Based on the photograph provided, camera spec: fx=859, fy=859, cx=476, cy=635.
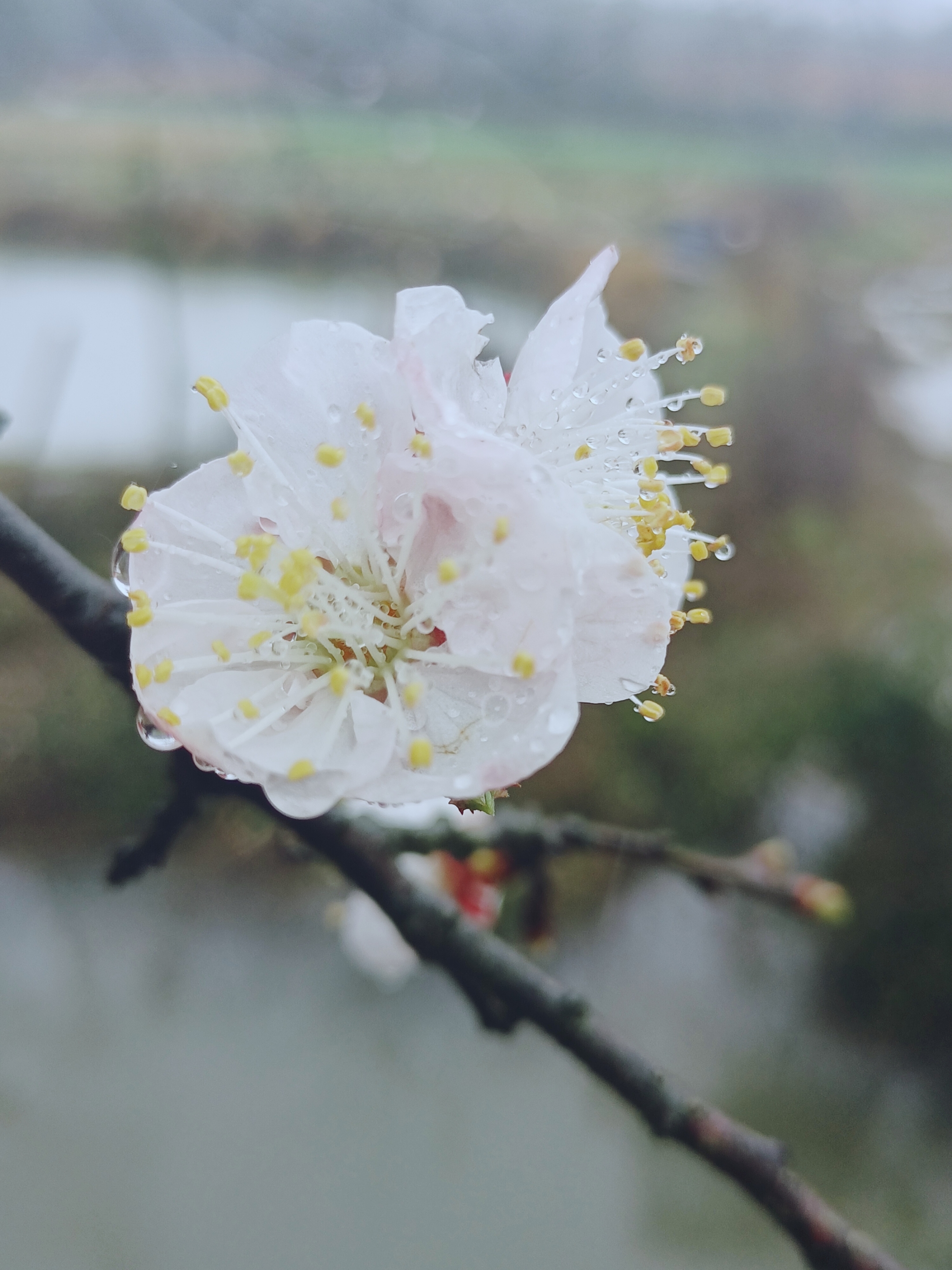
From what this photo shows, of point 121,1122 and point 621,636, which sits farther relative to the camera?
point 121,1122

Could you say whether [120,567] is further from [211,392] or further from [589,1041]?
[589,1041]

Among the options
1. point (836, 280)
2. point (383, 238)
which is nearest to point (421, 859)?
point (383, 238)

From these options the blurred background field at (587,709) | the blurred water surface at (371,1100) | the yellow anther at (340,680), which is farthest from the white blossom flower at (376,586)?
the blurred water surface at (371,1100)

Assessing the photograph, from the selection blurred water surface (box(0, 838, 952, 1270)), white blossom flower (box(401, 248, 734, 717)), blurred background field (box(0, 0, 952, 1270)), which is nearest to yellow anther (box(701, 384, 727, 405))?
white blossom flower (box(401, 248, 734, 717))

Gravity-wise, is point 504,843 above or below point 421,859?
above

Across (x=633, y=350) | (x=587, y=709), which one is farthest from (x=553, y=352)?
(x=587, y=709)

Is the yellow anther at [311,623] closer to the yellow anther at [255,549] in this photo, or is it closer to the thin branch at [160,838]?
the yellow anther at [255,549]

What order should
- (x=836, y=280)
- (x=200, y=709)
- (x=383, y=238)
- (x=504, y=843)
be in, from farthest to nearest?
(x=836, y=280)
(x=383, y=238)
(x=504, y=843)
(x=200, y=709)

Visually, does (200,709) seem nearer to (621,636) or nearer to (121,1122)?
(621,636)
